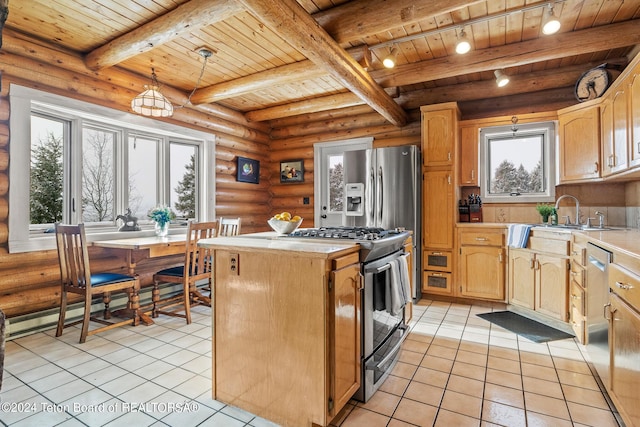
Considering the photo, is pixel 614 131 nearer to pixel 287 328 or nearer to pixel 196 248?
pixel 287 328

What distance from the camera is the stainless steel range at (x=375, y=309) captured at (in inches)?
76.5

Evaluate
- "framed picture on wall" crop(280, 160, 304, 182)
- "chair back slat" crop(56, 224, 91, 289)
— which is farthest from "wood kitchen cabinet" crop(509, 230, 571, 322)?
"chair back slat" crop(56, 224, 91, 289)

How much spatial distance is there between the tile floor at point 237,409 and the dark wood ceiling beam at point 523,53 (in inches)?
97.4

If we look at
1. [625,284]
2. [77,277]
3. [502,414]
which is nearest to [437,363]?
[502,414]

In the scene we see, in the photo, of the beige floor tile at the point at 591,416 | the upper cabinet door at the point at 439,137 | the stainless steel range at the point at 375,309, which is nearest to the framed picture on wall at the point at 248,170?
the upper cabinet door at the point at 439,137

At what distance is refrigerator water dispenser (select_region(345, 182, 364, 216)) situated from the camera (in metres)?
4.43

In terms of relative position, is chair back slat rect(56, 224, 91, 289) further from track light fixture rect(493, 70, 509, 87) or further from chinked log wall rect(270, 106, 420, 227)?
track light fixture rect(493, 70, 509, 87)

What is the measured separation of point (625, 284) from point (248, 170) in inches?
181

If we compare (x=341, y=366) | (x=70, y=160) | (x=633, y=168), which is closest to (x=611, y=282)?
(x=633, y=168)

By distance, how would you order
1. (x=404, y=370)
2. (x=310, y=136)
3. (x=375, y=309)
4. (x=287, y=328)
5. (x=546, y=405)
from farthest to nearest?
(x=310, y=136), (x=404, y=370), (x=375, y=309), (x=546, y=405), (x=287, y=328)

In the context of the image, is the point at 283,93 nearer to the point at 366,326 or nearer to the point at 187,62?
the point at 187,62

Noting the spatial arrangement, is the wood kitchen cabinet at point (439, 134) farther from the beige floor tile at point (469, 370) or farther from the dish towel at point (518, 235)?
the beige floor tile at point (469, 370)

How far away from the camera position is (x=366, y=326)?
1.95 meters

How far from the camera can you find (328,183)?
17.6 ft
